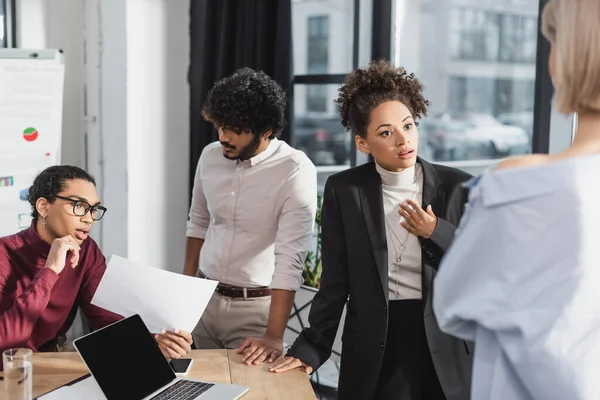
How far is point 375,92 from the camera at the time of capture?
6.08ft

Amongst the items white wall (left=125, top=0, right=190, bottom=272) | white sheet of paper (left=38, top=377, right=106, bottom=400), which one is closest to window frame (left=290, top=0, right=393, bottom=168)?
white wall (left=125, top=0, right=190, bottom=272)

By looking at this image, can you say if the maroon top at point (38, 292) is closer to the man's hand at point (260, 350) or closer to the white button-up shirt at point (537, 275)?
the man's hand at point (260, 350)

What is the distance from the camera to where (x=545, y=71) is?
9.18 feet

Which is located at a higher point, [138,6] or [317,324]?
[138,6]

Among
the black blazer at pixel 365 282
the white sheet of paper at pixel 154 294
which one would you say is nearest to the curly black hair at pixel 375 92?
the black blazer at pixel 365 282

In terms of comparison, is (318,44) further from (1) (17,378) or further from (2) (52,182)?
(1) (17,378)

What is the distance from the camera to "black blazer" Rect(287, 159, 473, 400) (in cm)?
173

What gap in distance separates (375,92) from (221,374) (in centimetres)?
81

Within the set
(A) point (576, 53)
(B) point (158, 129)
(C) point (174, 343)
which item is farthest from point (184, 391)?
(B) point (158, 129)

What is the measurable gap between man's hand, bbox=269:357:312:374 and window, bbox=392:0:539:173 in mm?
1601

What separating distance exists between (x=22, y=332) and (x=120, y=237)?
1.92m

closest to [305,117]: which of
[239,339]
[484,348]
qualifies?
[239,339]

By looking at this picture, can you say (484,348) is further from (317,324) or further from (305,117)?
(305,117)

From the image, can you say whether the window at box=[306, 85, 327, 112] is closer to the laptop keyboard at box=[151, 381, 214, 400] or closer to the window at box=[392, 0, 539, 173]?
the window at box=[392, 0, 539, 173]
